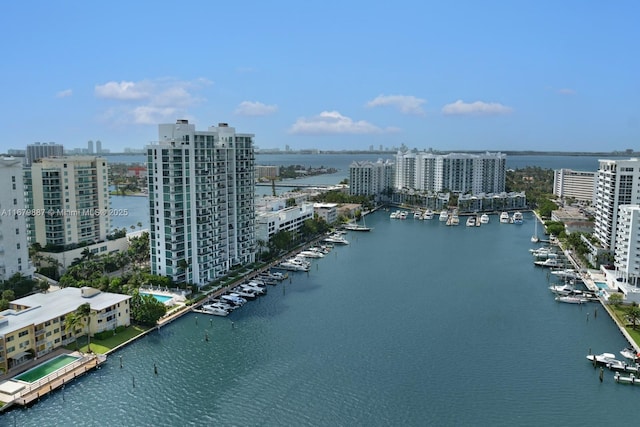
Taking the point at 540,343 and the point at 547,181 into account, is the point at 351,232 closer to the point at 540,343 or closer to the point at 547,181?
the point at 540,343

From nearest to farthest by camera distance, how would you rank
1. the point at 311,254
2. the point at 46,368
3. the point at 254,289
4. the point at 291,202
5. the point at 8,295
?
the point at 46,368, the point at 8,295, the point at 254,289, the point at 311,254, the point at 291,202

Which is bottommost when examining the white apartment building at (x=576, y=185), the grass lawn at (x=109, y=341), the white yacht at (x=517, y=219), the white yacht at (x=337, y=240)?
the grass lawn at (x=109, y=341)

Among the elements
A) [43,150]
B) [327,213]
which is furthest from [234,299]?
[43,150]

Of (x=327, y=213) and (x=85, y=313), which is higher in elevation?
(x=327, y=213)

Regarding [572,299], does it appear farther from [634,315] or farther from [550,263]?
[550,263]

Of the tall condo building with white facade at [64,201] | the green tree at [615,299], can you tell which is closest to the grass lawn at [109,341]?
the tall condo building with white facade at [64,201]

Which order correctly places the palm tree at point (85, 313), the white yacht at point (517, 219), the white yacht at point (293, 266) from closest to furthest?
1. the palm tree at point (85, 313)
2. the white yacht at point (293, 266)
3. the white yacht at point (517, 219)

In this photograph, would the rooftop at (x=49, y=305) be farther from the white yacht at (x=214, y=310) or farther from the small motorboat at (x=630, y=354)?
the small motorboat at (x=630, y=354)

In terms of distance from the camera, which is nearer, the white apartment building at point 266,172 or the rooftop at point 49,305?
the rooftop at point 49,305
